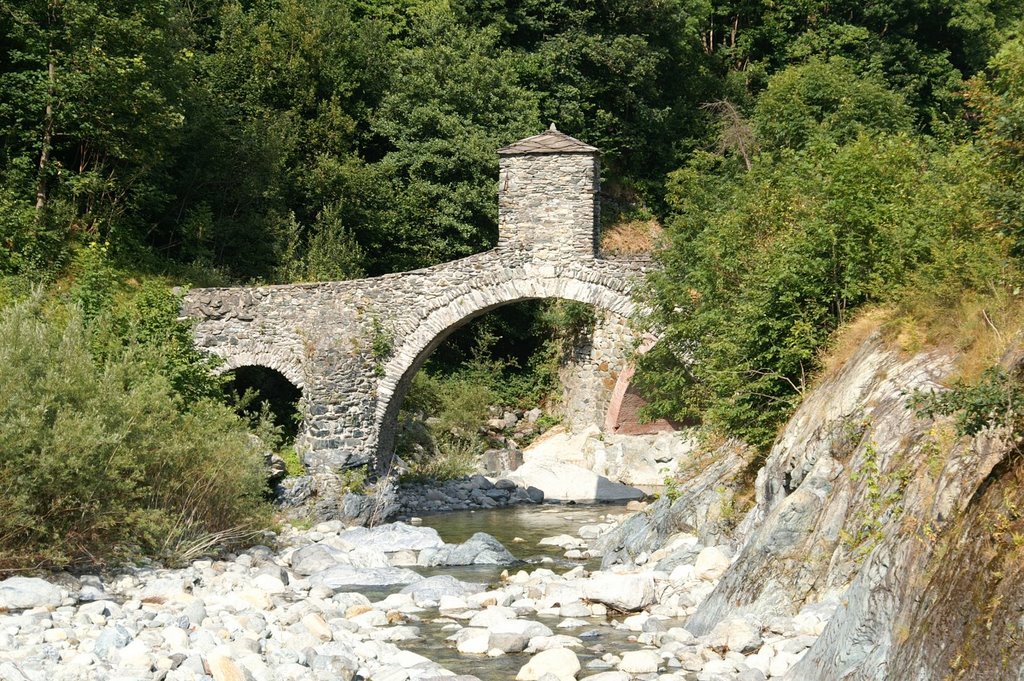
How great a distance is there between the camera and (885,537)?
273 inches

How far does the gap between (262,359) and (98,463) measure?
674 cm

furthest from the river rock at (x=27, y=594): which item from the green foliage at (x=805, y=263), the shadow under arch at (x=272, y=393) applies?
the shadow under arch at (x=272, y=393)

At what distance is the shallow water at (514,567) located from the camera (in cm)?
909

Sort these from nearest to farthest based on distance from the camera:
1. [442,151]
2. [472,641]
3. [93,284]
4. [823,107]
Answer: [472,641], [93,284], [823,107], [442,151]

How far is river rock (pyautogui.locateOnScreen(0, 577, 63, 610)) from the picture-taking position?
10.1 metres

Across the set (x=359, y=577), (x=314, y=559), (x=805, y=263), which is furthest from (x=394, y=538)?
(x=805, y=263)

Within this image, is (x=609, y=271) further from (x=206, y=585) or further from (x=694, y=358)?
(x=206, y=585)

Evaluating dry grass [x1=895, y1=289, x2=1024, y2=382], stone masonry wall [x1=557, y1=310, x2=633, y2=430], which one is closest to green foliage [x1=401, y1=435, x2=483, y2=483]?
stone masonry wall [x1=557, y1=310, x2=633, y2=430]

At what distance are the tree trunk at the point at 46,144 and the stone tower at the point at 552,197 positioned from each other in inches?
281

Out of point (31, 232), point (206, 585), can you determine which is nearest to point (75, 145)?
point (31, 232)

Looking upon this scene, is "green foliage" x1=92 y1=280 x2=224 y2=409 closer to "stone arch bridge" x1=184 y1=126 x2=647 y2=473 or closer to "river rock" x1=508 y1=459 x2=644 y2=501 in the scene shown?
"stone arch bridge" x1=184 y1=126 x2=647 y2=473

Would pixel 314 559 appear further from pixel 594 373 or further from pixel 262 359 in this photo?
pixel 594 373

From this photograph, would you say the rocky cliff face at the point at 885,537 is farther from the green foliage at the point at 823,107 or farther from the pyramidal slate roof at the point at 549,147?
the green foliage at the point at 823,107

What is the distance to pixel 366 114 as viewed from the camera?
2661 centimetres
